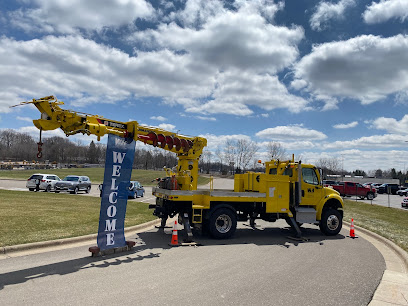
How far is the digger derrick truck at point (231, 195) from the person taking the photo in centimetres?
988

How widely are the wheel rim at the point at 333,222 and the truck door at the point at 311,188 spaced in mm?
748

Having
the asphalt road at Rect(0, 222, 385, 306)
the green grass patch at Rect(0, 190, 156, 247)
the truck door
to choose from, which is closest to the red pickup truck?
the truck door

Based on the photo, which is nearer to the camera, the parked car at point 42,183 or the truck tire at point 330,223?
the truck tire at point 330,223

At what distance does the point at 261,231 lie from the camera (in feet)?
40.4

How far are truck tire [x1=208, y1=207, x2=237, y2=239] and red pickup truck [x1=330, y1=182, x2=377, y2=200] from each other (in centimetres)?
2796

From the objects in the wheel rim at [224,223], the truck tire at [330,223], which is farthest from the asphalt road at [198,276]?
the truck tire at [330,223]

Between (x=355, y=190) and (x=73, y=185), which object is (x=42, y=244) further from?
(x=355, y=190)

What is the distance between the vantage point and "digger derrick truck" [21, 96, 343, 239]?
9875 millimetres

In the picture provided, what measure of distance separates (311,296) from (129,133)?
234 inches

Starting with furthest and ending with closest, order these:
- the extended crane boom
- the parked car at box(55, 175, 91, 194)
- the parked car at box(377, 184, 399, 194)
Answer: the parked car at box(377, 184, 399, 194) → the parked car at box(55, 175, 91, 194) → the extended crane boom

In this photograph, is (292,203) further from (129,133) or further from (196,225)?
(129,133)

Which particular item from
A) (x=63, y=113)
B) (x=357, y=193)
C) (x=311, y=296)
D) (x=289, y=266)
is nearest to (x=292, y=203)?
(x=289, y=266)

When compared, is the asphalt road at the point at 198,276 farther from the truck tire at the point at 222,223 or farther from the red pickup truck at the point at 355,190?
the red pickup truck at the point at 355,190

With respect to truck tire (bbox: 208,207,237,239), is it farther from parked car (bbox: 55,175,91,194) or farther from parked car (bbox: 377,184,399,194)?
parked car (bbox: 377,184,399,194)
